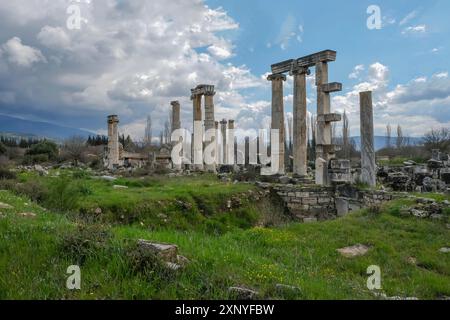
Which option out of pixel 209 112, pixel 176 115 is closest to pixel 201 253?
pixel 209 112

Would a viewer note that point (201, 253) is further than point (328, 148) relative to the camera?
No

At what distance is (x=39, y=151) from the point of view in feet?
140

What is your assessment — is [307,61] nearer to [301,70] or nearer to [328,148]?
[301,70]

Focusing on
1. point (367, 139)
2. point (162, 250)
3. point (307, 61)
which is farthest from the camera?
point (307, 61)

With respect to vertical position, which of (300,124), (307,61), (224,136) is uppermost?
(307,61)

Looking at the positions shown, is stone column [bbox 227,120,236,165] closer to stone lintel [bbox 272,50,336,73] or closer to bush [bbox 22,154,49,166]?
stone lintel [bbox 272,50,336,73]

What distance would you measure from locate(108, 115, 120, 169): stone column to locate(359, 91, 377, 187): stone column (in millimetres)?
21378

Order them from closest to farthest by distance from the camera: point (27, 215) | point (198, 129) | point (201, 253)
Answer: point (201, 253)
point (27, 215)
point (198, 129)

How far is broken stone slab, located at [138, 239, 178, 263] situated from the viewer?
5.31 meters

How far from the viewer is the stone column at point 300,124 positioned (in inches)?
923

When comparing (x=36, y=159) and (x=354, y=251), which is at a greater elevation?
(x=36, y=159)

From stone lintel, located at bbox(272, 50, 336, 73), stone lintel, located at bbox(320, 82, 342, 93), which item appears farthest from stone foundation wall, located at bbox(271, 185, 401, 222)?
stone lintel, located at bbox(272, 50, 336, 73)

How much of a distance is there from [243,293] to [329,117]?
1721 cm

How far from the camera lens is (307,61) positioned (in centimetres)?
2228
